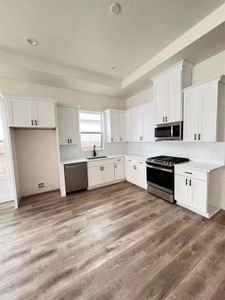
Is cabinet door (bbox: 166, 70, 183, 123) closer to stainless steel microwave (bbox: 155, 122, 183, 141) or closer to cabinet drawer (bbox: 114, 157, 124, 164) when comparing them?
stainless steel microwave (bbox: 155, 122, 183, 141)

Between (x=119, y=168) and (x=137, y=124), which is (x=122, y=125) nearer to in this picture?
(x=137, y=124)

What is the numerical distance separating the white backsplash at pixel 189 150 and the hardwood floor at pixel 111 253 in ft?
3.80

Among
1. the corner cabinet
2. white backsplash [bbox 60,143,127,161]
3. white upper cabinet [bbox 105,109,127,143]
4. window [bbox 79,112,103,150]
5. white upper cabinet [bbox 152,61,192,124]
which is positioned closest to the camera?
the corner cabinet

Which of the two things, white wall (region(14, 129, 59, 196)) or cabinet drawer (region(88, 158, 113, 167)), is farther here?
cabinet drawer (region(88, 158, 113, 167))

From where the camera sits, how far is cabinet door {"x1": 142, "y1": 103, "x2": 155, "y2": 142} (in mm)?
4031

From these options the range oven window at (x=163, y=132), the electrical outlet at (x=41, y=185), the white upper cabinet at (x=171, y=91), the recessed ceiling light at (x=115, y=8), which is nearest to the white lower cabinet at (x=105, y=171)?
the electrical outlet at (x=41, y=185)

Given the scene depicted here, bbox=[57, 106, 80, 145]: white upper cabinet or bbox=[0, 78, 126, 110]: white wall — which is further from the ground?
bbox=[0, 78, 126, 110]: white wall

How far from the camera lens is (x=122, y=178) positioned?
481cm

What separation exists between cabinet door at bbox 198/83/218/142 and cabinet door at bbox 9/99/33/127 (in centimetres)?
378

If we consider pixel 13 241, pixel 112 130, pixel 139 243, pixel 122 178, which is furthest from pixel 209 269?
pixel 112 130

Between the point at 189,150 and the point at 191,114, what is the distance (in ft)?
2.98

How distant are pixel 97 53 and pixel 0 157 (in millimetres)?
3385

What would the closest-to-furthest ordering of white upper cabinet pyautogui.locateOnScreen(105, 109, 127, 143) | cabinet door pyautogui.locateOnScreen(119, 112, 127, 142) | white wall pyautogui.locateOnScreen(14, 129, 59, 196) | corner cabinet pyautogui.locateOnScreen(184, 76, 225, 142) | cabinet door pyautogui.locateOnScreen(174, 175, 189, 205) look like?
corner cabinet pyautogui.locateOnScreen(184, 76, 225, 142) → cabinet door pyautogui.locateOnScreen(174, 175, 189, 205) → white wall pyautogui.locateOnScreen(14, 129, 59, 196) → white upper cabinet pyautogui.locateOnScreen(105, 109, 127, 143) → cabinet door pyautogui.locateOnScreen(119, 112, 127, 142)

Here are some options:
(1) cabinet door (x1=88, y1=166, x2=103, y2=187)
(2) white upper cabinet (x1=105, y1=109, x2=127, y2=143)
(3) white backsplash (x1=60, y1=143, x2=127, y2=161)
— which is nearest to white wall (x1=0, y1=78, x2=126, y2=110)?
(2) white upper cabinet (x1=105, y1=109, x2=127, y2=143)
